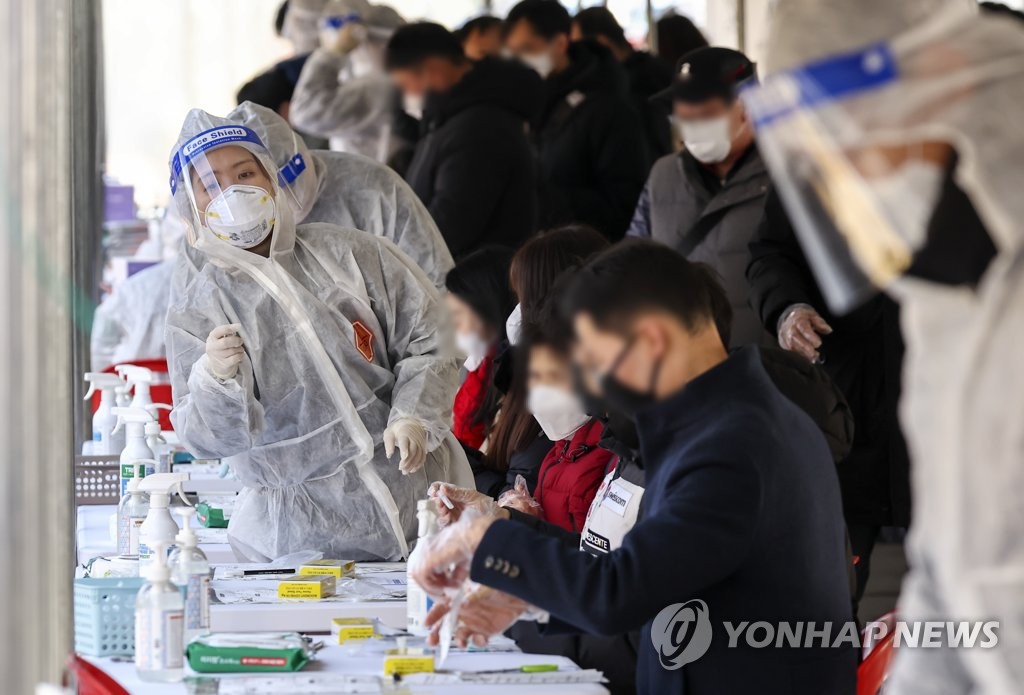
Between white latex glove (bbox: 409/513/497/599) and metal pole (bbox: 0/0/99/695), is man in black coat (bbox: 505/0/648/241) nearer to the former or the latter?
white latex glove (bbox: 409/513/497/599)

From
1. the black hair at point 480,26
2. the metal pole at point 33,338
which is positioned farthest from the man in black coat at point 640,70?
Answer: the metal pole at point 33,338

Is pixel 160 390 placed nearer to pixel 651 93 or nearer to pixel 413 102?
pixel 413 102

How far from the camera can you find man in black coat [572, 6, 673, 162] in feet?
20.2

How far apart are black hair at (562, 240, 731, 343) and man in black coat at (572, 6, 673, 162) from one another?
396cm

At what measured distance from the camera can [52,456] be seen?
5.73ft

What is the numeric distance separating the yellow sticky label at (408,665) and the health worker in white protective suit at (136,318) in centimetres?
378

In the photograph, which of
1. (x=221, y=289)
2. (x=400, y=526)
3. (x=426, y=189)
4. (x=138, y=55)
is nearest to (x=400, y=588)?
(x=400, y=526)

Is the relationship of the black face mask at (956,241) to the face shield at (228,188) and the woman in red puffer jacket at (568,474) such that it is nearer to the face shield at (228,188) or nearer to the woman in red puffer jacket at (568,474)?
the woman in red puffer jacket at (568,474)

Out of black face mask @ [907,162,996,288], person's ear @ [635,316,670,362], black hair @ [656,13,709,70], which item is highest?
black face mask @ [907,162,996,288]

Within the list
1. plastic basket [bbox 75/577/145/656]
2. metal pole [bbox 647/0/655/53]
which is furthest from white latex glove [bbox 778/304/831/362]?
metal pole [bbox 647/0/655/53]

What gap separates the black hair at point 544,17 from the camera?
5961 mm

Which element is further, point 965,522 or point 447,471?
point 447,471

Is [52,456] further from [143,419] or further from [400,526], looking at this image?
[143,419]

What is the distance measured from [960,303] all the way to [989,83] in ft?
0.63
